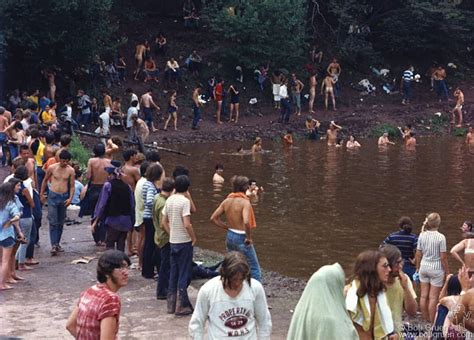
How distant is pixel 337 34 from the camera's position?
42.3 metres

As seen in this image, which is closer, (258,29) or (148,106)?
(148,106)

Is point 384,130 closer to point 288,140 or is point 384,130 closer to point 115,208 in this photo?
point 288,140

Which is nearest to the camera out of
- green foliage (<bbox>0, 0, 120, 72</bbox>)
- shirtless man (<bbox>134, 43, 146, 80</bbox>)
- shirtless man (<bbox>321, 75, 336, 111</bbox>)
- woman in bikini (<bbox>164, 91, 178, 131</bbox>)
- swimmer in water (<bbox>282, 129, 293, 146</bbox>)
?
green foliage (<bbox>0, 0, 120, 72</bbox>)

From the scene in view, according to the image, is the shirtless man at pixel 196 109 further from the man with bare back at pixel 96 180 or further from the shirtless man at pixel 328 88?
the man with bare back at pixel 96 180

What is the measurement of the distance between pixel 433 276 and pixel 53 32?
23.1 meters

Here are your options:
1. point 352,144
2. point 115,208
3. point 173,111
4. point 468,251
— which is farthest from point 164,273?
point 173,111

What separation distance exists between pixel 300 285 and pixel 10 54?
22.7 m

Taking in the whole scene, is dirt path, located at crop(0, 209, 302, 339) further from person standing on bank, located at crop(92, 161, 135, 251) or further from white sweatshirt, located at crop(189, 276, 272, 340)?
white sweatshirt, located at crop(189, 276, 272, 340)

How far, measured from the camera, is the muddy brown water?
16.6 metres

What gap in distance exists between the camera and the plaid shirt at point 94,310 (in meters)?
6.08

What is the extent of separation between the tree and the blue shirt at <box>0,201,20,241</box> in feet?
66.2

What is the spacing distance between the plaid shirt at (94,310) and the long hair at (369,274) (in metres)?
1.86

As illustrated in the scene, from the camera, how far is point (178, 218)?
10227mm

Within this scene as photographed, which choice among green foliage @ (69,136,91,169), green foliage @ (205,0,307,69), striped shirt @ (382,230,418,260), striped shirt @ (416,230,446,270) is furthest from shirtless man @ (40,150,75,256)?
green foliage @ (205,0,307,69)
